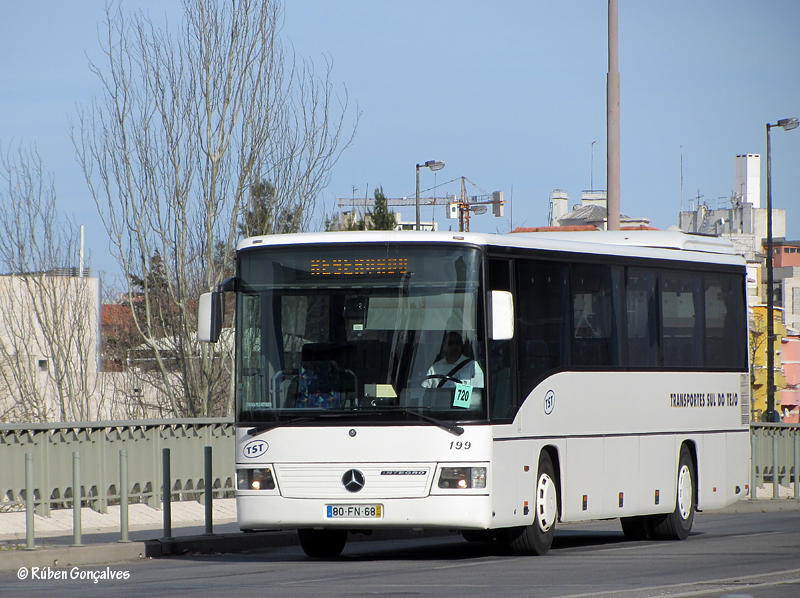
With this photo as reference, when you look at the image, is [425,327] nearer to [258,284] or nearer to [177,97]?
[258,284]

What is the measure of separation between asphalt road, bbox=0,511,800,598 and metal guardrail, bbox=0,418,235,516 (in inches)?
150

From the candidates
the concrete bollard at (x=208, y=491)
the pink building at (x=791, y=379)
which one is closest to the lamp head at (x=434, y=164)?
the concrete bollard at (x=208, y=491)

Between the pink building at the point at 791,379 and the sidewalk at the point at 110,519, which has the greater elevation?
the sidewalk at the point at 110,519

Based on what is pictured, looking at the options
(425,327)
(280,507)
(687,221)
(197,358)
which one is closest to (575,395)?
(425,327)

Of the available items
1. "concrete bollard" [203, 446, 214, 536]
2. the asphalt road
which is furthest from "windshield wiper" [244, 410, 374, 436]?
"concrete bollard" [203, 446, 214, 536]

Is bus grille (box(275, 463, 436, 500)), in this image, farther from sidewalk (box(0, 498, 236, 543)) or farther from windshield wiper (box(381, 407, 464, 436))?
sidewalk (box(0, 498, 236, 543))

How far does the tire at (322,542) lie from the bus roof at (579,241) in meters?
3.08

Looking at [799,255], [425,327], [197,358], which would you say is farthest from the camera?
[799,255]

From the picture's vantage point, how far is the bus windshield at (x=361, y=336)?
1400cm

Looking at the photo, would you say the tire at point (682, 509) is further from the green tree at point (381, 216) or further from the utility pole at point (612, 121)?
the green tree at point (381, 216)

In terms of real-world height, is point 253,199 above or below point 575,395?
above

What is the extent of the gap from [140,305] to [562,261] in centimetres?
1969

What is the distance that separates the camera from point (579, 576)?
40.8 feet

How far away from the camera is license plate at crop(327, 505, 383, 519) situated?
13.9m
